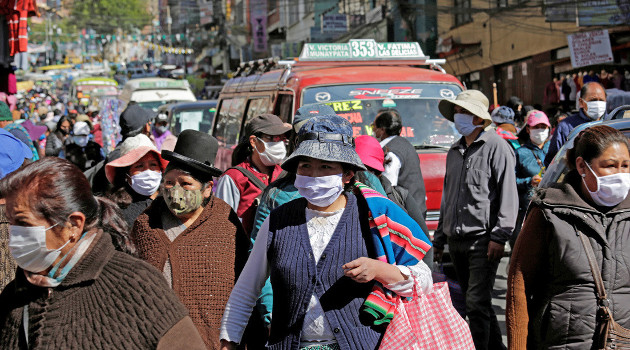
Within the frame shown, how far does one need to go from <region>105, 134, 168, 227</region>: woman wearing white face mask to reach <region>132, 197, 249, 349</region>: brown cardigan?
2.99 ft

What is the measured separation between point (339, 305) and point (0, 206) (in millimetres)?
1928

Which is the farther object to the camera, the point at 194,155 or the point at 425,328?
the point at 194,155

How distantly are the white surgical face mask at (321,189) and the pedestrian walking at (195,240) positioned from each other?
Result: 2.73 ft

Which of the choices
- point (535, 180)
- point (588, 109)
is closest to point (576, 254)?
point (535, 180)

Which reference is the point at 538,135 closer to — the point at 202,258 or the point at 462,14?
the point at 202,258

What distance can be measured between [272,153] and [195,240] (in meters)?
1.66

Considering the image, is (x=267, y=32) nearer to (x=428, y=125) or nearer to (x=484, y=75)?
(x=484, y=75)

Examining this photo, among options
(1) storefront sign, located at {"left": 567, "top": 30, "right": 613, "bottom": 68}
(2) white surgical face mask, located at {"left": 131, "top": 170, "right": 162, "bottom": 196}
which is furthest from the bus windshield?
(1) storefront sign, located at {"left": 567, "top": 30, "right": 613, "bottom": 68}

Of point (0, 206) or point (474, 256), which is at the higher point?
point (0, 206)

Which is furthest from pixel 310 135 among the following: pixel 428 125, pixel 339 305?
pixel 428 125

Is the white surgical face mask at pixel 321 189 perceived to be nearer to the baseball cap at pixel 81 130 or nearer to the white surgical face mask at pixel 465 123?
the white surgical face mask at pixel 465 123

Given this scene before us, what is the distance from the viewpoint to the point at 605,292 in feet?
11.8

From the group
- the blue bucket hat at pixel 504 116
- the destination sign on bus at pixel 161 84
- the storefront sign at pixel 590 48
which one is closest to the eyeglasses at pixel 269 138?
the blue bucket hat at pixel 504 116

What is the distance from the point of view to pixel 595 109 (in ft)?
25.3
